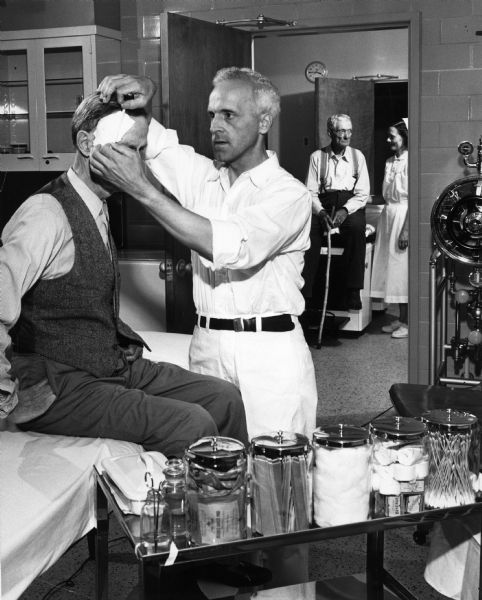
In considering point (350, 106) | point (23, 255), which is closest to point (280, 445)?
point (23, 255)

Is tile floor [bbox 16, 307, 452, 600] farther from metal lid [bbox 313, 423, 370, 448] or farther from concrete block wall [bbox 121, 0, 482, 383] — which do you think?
concrete block wall [bbox 121, 0, 482, 383]

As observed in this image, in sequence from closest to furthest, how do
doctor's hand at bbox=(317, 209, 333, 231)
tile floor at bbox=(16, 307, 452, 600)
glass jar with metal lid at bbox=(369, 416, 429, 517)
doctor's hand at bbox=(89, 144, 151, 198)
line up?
glass jar with metal lid at bbox=(369, 416, 429, 517) < doctor's hand at bbox=(89, 144, 151, 198) < tile floor at bbox=(16, 307, 452, 600) < doctor's hand at bbox=(317, 209, 333, 231)

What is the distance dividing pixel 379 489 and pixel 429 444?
6.3 inches

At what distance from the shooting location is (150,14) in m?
5.46

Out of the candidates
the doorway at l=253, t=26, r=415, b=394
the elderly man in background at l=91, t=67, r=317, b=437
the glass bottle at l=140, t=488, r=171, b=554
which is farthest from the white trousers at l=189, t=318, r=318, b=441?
the doorway at l=253, t=26, r=415, b=394

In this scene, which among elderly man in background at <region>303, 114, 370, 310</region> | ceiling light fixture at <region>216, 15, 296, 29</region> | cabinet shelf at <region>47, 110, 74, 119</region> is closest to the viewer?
ceiling light fixture at <region>216, 15, 296, 29</region>

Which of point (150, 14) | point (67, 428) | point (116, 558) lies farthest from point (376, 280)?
point (67, 428)

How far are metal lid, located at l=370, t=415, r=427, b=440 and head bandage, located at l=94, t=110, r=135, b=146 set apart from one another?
1194 mm

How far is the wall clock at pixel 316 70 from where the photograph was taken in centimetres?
869

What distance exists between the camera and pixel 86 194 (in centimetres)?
252

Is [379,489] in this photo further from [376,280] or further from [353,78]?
[353,78]

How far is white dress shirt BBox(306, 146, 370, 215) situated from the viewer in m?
7.47

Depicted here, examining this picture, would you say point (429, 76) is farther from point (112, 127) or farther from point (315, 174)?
point (112, 127)

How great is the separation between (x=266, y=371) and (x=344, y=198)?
16.6ft
